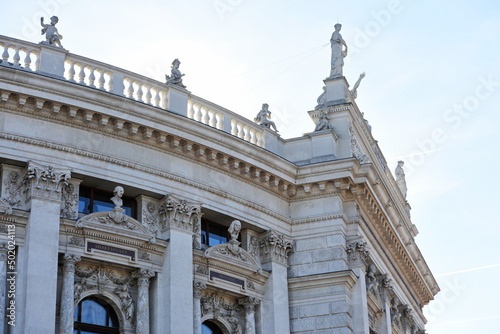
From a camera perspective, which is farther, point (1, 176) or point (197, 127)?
point (197, 127)

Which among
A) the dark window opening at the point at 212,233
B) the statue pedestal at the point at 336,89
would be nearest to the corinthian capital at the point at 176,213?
the dark window opening at the point at 212,233

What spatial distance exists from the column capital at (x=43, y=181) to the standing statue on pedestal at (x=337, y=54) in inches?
488

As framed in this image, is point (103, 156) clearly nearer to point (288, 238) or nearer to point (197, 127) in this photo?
point (197, 127)

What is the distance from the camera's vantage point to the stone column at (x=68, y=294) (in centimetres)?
2750

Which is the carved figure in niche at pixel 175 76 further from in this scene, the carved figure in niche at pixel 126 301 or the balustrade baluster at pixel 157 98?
the carved figure in niche at pixel 126 301

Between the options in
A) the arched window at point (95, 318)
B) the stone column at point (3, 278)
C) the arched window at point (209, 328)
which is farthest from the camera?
the arched window at point (209, 328)

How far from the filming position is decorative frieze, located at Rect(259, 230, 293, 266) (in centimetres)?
3316

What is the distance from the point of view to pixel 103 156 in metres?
29.6

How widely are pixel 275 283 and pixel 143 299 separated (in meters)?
4.97

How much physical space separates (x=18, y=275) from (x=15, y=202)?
2.05 m

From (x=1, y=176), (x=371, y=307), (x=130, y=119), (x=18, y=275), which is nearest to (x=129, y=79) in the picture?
(x=130, y=119)

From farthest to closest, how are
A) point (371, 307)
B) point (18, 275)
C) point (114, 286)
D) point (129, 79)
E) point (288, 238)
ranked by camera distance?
point (371, 307) → point (288, 238) → point (129, 79) → point (114, 286) → point (18, 275)

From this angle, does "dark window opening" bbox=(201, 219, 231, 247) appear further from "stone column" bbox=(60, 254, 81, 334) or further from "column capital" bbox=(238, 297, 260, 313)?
"stone column" bbox=(60, 254, 81, 334)

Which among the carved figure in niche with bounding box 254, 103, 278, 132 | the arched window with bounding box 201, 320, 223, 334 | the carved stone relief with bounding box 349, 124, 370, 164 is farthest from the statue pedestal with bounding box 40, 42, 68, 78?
the carved stone relief with bounding box 349, 124, 370, 164
